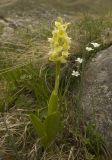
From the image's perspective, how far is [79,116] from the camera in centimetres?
303

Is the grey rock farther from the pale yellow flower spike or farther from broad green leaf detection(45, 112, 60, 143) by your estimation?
the pale yellow flower spike

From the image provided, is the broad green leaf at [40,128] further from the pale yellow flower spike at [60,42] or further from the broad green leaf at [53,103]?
the pale yellow flower spike at [60,42]

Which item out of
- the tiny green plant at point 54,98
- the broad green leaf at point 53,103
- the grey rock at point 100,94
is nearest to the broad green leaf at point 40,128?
the tiny green plant at point 54,98

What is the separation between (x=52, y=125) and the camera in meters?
2.80

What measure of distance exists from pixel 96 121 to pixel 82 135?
0.44ft

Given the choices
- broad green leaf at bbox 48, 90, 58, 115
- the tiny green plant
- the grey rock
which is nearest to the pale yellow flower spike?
the tiny green plant

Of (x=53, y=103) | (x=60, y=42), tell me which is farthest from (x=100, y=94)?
(x=60, y=42)

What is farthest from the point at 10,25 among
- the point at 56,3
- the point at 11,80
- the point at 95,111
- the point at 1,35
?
the point at 95,111

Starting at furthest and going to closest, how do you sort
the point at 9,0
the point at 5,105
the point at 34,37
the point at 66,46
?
the point at 9,0
the point at 34,37
the point at 5,105
the point at 66,46

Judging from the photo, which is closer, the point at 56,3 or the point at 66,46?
the point at 66,46

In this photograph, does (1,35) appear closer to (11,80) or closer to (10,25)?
(10,25)

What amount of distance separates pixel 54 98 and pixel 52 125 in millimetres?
171

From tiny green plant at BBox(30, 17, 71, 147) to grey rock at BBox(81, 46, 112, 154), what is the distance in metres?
0.28

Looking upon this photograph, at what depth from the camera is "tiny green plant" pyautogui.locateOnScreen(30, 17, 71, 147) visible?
2.69 m
